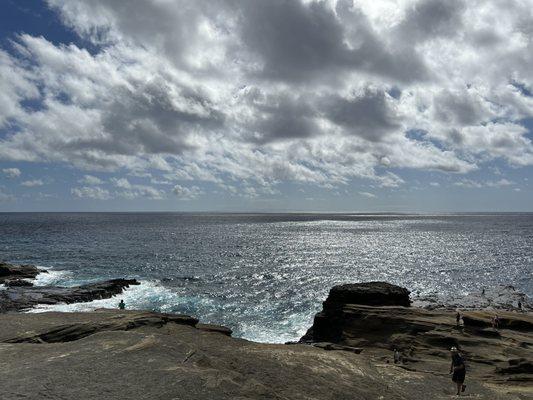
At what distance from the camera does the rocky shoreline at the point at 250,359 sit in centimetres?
1534

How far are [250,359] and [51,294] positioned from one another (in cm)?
4876

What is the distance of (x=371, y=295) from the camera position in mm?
37312

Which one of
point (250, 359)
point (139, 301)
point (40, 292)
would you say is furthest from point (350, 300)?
point (40, 292)

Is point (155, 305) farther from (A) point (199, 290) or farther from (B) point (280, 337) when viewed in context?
(B) point (280, 337)

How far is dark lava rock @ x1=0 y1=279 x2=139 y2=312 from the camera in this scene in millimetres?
52047

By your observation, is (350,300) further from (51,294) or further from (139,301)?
(51,294)

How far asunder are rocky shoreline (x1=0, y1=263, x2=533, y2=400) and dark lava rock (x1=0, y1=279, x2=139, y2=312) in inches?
1184

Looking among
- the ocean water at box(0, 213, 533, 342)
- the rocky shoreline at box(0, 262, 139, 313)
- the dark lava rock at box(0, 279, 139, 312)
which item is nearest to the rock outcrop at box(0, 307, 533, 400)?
the ocean water at box(0, 213, 533, 342)

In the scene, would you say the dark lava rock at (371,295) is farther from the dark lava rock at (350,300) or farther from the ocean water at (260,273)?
the ocean water at (260,273)

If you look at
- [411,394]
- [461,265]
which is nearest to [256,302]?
[411,394]

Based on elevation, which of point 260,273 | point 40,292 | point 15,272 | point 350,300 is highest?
point 350,300

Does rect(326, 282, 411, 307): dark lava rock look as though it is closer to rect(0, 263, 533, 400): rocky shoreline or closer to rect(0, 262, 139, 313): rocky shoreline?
rect(0, 263, 533, 400): rocky shoreline

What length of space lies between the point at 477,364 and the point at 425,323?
5.06 meters

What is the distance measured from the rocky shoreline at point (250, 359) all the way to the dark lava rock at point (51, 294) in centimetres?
3006
